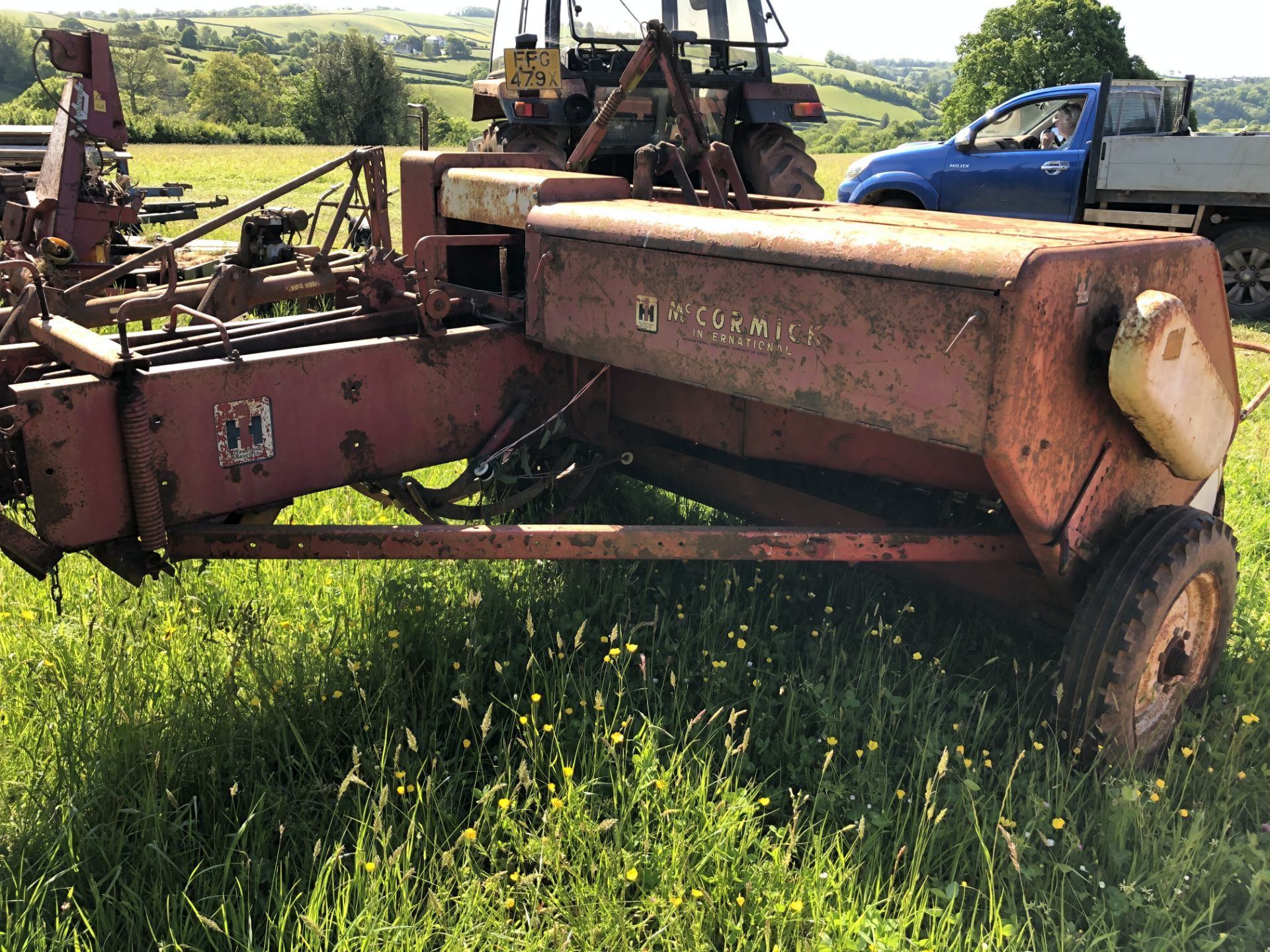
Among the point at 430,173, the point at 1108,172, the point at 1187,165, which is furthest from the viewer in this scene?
the point at 1108,172

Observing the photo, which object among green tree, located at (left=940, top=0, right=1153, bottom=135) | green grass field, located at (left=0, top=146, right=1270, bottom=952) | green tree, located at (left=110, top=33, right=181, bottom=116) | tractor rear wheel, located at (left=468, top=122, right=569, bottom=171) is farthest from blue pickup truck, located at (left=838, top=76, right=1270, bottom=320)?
green tree, located at (left=110, top=33, right=181, bottom=116)

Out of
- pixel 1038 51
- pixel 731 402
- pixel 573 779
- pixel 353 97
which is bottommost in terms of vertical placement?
pixel 573 779

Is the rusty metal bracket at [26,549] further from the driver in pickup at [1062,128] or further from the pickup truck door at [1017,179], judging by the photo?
the driver in pickup at [1062,128]

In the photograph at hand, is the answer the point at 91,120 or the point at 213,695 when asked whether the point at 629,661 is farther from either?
the point at 91,120

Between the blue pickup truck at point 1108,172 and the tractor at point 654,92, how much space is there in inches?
126

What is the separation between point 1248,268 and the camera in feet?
29.6

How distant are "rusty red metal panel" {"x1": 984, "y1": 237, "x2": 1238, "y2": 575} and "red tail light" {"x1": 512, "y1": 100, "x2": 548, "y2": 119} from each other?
4.67 m

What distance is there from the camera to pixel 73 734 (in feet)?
8.26

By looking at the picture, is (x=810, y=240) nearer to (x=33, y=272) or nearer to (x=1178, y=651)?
(x=1178, y=651)

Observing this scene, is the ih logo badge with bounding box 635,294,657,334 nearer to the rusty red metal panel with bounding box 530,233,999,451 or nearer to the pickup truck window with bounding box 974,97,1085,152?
the rusty red metal panel with bounding box 530,233,999,451

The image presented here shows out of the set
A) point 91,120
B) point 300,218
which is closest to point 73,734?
point 300,218

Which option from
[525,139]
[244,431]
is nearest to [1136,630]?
[244,431]

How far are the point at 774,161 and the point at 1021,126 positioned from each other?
4264 millimetres

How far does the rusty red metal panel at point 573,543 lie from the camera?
2.43 meters
